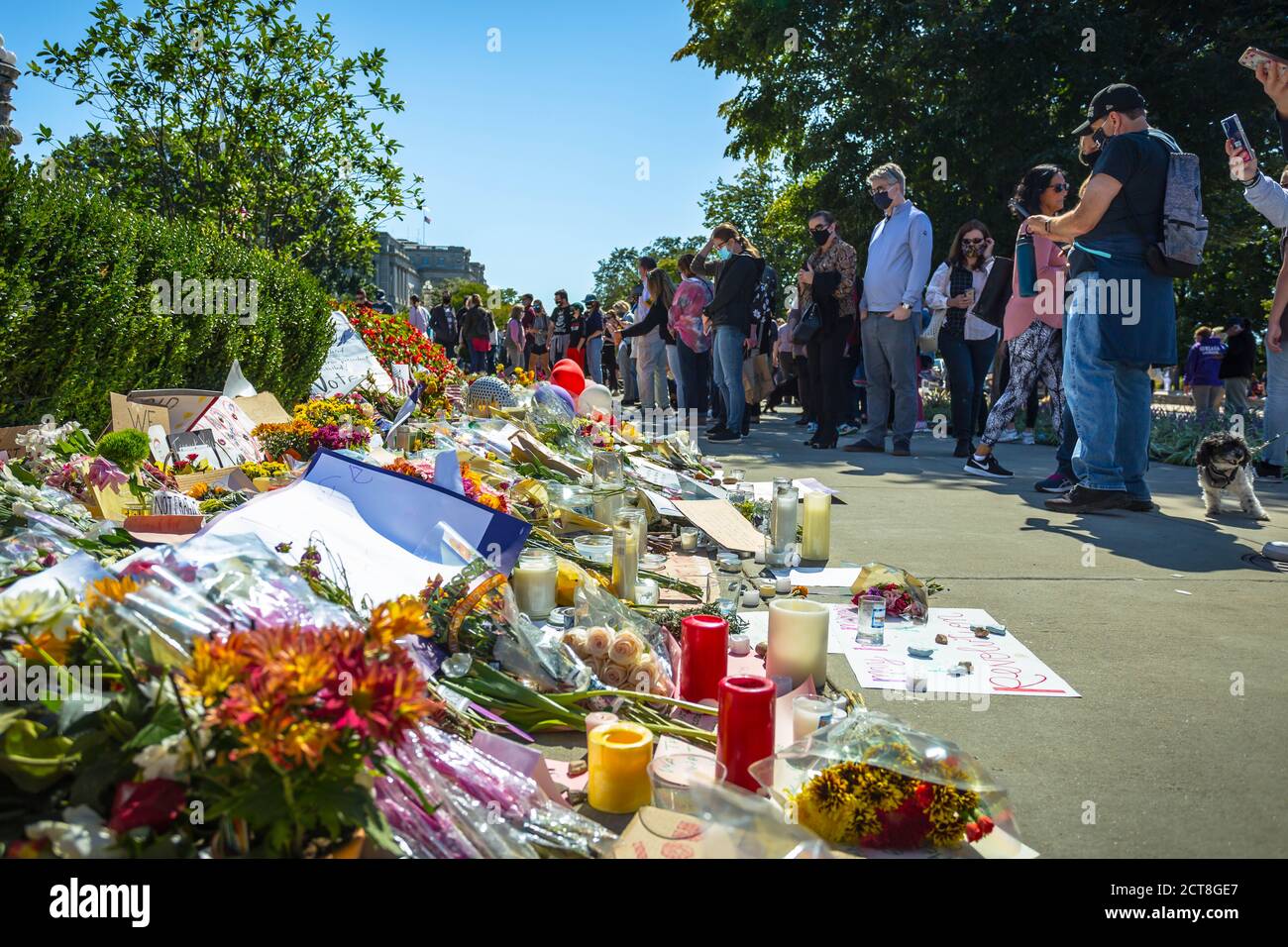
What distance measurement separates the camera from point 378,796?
159cm

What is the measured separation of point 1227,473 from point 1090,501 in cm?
86

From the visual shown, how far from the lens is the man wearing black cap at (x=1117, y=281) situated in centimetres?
523

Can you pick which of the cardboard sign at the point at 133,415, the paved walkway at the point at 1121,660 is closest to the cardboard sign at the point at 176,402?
the cardboard sign at the point at 133,415

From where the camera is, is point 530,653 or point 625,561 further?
point 625,561

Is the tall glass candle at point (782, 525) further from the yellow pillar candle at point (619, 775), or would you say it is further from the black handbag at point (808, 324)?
the black handbag at point (808, 324)

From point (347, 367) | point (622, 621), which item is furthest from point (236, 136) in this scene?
point (622, 621)

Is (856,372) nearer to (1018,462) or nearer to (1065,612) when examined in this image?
(1018,462)

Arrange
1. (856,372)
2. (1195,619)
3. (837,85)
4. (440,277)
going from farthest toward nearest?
1. (440,277)
2. (837,85)
3. (856,372)
4. (1195,619)

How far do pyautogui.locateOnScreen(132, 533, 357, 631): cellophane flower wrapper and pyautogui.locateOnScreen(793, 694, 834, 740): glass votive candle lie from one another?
109 cm

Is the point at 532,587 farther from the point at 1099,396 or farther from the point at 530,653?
the point at 1099,396

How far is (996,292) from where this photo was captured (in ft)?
25.4

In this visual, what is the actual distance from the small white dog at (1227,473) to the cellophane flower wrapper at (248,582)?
5614mm
